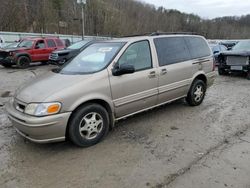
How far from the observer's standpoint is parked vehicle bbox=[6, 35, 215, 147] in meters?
3.41

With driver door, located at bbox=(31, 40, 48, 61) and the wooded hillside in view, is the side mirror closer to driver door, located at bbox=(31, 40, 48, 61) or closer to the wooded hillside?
driver door, located at bbox=(31, 40, 48, 61)

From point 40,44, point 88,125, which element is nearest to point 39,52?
point 40,44

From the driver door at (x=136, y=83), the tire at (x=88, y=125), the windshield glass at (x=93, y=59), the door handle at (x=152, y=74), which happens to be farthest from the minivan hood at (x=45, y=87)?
the door handle at (x=152, y=74)

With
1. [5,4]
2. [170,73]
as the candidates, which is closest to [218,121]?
[170,73]

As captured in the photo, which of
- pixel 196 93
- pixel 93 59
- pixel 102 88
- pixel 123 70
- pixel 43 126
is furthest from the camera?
pixel 196 93

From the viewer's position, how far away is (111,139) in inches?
162

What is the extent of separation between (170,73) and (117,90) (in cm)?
142

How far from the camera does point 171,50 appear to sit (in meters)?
5.07

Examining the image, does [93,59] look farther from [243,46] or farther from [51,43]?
[51,43]

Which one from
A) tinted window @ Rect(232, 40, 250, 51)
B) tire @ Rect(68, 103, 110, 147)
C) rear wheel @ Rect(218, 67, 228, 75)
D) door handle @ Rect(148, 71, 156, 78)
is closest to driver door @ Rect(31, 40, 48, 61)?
rear wheel @ Rect(218, 67, 228, 75)

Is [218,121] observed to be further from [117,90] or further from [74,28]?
[74,28]

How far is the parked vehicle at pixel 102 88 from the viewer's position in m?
3.41

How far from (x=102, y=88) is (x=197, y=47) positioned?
3099 mm

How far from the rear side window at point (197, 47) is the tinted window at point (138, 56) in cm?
148
